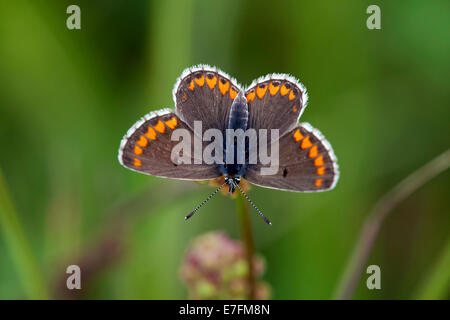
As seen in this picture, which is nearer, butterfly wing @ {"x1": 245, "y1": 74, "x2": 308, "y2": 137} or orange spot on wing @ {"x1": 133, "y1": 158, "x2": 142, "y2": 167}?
orange spot on wing @ {"x1": 133, "y1": 158, "x2": 142, "y2": 167}

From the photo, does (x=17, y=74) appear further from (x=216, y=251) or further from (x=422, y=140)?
(x=422, y=140)

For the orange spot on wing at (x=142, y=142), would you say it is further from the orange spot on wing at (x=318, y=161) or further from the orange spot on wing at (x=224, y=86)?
the orange spot on wing at (x=318, y=161)

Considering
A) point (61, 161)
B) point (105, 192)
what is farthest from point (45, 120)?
point (105, 192)

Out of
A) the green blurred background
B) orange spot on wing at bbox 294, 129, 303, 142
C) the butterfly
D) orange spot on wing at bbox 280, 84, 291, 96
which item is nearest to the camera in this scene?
the butterfly

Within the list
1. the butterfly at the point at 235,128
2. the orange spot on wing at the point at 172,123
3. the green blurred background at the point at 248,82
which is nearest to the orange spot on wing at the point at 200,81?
the butterfly at the point at 235,128

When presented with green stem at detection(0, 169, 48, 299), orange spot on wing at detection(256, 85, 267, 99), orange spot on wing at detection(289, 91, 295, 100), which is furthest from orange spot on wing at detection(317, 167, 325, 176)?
green stem at detection(0, 169, 48, 299)

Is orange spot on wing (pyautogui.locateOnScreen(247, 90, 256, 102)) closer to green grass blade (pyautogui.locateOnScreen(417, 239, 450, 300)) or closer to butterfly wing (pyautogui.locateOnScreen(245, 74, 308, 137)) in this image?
butterfly wing (pyautogui.locateOnScreen(245, 74, 308, 137))

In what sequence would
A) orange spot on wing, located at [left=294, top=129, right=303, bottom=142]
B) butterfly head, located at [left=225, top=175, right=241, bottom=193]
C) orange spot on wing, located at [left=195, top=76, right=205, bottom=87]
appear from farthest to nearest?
orange spot on wing, located at [left=195, top=76, right=205, bottom=87]
orange spot on wing, located at [left=294, top=129, right=303, bottom=142]
butterfly head, located at [left=225, top=175, right=241, bottom=193]
